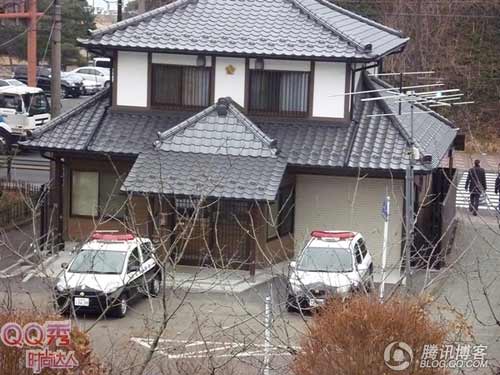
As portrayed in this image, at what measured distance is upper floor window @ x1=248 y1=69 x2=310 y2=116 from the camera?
2586cm

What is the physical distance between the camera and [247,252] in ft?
79.1

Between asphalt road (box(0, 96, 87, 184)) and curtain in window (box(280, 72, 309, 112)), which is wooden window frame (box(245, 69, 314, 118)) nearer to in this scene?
curtain in window (box(280, 72, 309, 112))

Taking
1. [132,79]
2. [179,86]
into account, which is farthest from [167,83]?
[132,79]

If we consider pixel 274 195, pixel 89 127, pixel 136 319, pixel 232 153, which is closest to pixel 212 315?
pixel 136 319

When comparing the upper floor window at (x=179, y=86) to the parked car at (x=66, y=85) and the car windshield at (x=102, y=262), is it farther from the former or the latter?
the parked car at (x=66, y=85)

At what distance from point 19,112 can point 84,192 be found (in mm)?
14680

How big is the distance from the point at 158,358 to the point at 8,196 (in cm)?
1555

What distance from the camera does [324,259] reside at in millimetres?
20438

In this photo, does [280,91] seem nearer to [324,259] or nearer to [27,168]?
[324,259]

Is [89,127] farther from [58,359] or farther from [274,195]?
[58,359]

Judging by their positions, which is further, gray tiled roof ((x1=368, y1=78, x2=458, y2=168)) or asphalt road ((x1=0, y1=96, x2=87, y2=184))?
asphalt road ((x1=0, y1=96, x2=87, y2=184))

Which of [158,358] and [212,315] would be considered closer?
[158,358]

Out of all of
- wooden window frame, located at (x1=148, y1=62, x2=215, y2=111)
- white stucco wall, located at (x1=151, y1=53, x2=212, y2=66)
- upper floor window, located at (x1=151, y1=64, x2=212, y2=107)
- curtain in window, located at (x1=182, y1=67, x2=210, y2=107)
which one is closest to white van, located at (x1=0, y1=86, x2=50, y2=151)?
wooden window frame, located at (x1=148, y1=62, x2=215, y2=111)

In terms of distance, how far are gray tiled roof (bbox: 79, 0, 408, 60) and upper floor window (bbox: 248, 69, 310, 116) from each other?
35.6 inches
